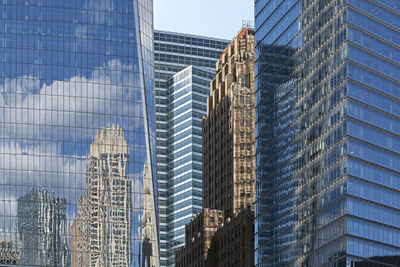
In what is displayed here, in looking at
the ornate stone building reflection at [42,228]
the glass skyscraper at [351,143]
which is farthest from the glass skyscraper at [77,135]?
the glass skyscraper at [351,143]

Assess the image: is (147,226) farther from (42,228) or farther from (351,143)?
(351,143)

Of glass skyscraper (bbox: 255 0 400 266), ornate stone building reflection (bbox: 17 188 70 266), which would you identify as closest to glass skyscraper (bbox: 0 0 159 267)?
ornate stone building reflection (bbox: 17 188 70 266)

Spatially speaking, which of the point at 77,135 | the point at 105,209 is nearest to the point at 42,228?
the point at 105,209

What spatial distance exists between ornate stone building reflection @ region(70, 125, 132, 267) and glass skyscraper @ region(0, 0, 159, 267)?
0.56 ft

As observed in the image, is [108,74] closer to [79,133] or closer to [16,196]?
[79,133]

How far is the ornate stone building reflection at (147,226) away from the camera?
17250 cm

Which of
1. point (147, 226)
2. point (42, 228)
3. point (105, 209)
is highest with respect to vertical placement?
point (105, 209)

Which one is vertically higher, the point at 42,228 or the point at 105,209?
the point at 105,209

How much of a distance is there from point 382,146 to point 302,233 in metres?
23.2

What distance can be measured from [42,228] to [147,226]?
17.9m

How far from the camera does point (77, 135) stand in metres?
178

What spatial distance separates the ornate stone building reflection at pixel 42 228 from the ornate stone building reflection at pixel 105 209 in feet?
6.75

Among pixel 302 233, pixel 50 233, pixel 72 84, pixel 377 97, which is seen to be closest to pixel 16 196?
pixel 50 233

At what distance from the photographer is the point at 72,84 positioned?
179875 millimetres
